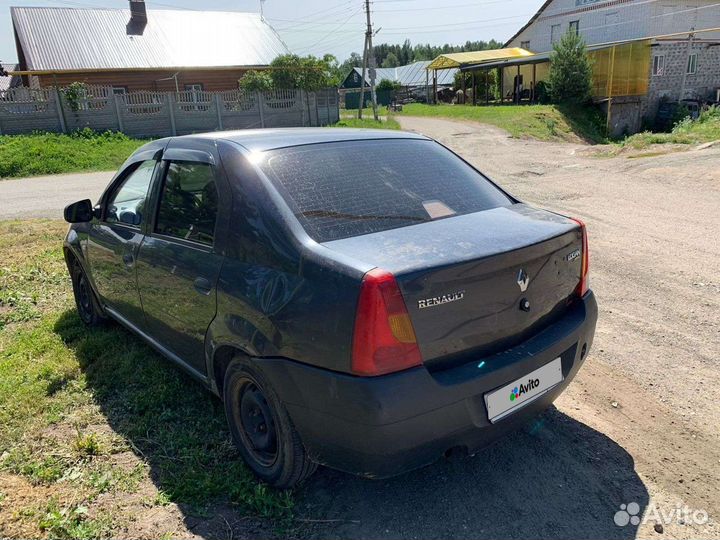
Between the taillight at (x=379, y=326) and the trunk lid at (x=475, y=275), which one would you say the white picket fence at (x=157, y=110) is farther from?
the taillight at (x=379, y=326)

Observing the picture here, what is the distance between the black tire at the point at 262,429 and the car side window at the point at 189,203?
0.76 meters

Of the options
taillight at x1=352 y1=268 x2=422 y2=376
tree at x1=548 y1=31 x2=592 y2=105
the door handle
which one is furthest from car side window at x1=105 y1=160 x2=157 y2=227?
tree at x1=548 y1=31 x2=592 y2=105

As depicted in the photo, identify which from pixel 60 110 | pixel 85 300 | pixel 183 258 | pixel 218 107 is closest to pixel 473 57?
pixel 218 107

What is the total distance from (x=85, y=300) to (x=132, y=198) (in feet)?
4.46

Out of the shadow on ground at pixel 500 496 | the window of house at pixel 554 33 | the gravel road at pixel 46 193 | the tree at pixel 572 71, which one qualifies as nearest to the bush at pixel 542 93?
the tree at pixel 572 71

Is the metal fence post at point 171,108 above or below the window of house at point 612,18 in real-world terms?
below

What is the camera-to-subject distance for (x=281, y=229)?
8.07 ft

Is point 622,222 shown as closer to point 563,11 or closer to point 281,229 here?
point 281,229

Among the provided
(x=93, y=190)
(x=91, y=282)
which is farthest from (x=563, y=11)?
(x=91, y=282)

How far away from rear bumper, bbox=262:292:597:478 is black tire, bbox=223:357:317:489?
0.39 feet

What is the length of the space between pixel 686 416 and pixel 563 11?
1744 inches

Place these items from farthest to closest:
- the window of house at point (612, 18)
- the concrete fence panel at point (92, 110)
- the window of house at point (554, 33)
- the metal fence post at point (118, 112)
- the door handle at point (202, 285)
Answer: the window of house at point (554, 33), the window of house at point (612, 18), the metal fence post at point (118, 112), the concrete fence panel at point (92, 110), the door handle at point (202, 285)

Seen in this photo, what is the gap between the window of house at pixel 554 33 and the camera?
4119 centimetres

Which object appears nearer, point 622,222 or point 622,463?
point 622,463
